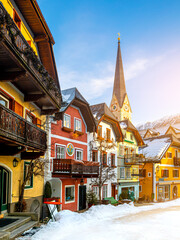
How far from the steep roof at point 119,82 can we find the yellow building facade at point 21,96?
213 ft

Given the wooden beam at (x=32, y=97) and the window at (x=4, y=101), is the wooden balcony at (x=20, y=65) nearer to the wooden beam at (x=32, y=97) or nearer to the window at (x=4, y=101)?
the wooden beam at (x=32, y=97)

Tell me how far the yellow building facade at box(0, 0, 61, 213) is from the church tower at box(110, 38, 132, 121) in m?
63.0

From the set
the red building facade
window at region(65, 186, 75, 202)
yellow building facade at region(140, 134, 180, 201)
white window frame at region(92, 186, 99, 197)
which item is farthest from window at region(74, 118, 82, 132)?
yellow building facade at region(140, 134, 180, 201)

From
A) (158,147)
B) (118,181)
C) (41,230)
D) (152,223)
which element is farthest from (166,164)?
(41,230)

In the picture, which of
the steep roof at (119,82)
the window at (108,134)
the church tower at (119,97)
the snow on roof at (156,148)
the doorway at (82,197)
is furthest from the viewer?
the steep roof at (119,82)

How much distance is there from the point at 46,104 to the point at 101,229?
805 cm

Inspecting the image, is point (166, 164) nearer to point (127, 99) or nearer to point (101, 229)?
point (101, 229)

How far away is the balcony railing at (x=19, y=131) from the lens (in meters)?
8.28

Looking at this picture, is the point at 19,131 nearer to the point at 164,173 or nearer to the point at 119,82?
the point at 164,173

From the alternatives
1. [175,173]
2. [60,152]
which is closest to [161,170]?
[175,173]

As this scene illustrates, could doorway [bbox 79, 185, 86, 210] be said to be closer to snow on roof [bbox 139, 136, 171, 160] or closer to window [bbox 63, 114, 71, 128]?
window [bbox 63, 114, 71, 128]

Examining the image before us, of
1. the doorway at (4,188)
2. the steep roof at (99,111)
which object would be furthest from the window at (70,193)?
the doorway at (4,188)

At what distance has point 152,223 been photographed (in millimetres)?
15477

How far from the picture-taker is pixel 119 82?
8125 centimetres
